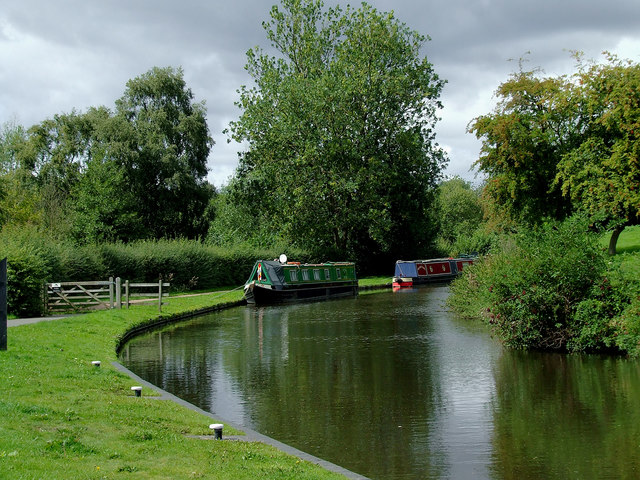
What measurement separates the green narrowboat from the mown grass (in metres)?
19.3

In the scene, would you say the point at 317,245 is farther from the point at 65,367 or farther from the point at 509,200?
the point at 65,367

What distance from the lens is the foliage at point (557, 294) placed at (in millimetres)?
13414

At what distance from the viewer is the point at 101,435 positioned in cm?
657

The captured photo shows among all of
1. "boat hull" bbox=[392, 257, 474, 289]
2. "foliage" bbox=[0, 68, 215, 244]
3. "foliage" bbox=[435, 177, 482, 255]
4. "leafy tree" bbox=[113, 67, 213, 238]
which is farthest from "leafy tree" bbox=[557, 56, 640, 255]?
"foliage" bbox=[435, 177, 482, 255]

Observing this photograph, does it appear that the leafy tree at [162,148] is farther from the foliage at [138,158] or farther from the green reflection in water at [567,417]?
the green reflection in water at [567,417]

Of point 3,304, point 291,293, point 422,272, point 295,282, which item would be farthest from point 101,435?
point 422,272

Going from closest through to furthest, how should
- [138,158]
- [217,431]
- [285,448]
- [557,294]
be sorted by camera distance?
1. [217,431]
2. [285,448]
3. [557,294]
4. [138,158]

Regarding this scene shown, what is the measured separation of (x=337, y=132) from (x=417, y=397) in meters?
33.2

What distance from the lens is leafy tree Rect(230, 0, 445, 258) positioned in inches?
1641

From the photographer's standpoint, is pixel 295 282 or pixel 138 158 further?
pixel 138 158

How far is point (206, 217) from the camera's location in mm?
51250

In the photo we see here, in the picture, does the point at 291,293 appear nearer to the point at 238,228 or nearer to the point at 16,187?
the point at 238,228

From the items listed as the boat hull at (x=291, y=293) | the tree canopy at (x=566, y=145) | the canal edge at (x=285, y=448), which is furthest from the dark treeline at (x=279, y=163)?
the canal edge at (x=285, y=448)

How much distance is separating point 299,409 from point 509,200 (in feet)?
77.0
